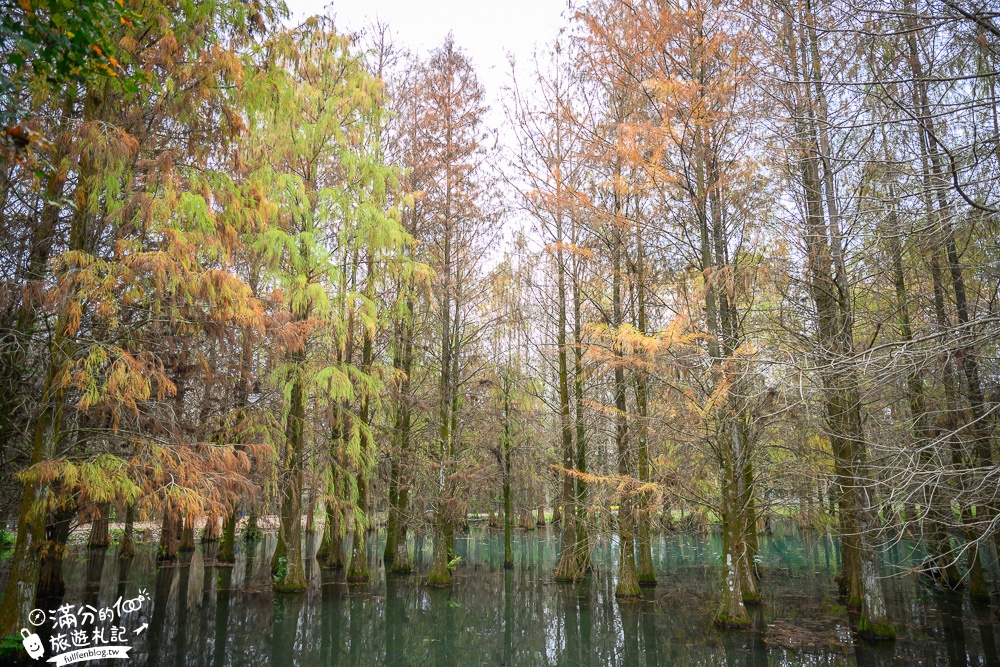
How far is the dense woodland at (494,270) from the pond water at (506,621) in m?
0.71

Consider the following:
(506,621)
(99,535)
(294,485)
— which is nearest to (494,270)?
(294,485)

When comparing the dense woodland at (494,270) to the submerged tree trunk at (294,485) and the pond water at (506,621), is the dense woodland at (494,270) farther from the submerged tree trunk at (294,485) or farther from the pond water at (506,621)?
the pond water at (506,621)

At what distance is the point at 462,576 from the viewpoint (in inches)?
584

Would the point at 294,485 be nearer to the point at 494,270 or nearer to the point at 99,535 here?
the point at 494,270

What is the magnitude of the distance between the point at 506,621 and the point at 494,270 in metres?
8.20

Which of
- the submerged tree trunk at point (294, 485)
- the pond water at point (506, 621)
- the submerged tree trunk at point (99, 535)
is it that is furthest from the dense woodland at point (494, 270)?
the submerged tree trunk at point (99, 535)

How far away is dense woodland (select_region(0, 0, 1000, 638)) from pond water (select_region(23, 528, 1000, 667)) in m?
0.71

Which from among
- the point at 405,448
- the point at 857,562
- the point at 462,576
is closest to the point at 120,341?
the point at 405,448

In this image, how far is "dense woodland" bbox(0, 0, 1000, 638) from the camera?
5.27m

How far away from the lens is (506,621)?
9.78 meters

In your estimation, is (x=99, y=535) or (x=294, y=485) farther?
(x=99, y=535)

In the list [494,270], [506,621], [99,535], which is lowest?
[506,621]

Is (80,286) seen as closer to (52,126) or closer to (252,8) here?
(52,126)

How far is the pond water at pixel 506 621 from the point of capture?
24.5ft
